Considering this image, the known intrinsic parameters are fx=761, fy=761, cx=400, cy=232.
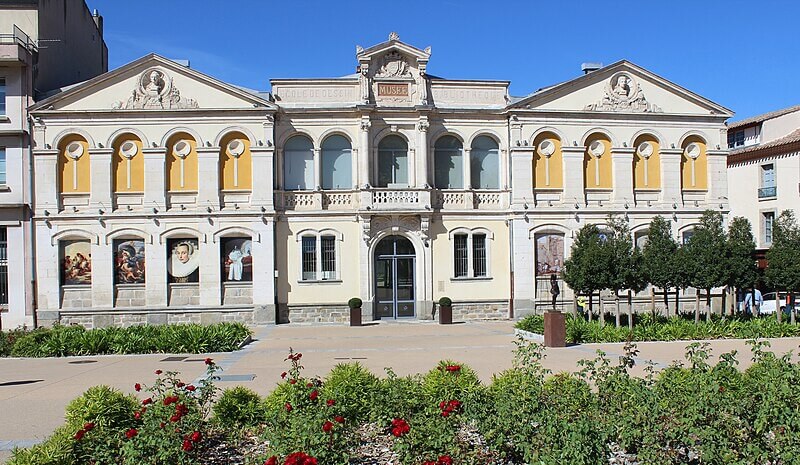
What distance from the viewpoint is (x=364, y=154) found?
29641 millimetres

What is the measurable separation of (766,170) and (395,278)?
68.3ft

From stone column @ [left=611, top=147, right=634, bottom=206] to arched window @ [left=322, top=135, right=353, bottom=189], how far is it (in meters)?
10.7

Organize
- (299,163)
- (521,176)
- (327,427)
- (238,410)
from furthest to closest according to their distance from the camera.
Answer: (521,176), (299,163), (238,410), (327,427)

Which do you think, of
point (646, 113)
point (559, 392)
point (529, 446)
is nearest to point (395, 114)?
point (646, 113)

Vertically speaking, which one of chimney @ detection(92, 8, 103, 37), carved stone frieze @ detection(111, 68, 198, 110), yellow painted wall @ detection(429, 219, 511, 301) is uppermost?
chimney @ detection(92, 8, 103, 37)

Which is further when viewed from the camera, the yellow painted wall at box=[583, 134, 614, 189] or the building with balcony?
the building with balcony

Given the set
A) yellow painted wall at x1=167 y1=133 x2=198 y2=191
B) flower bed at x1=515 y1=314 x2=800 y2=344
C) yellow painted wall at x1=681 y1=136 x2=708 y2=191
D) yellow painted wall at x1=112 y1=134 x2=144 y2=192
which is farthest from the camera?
yellow painted wall at x1=681 y1=136 x2=708 y2=191

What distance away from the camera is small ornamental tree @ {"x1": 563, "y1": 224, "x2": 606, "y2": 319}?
22.0m

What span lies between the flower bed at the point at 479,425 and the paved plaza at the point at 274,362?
2282mm

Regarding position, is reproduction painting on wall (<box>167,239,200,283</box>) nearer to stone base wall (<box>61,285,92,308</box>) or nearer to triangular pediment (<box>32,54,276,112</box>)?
stone base wall (<box>61,285,92,308</box>)

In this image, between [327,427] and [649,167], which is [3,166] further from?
[327,427]

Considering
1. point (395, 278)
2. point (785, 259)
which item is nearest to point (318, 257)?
point (395, 278)

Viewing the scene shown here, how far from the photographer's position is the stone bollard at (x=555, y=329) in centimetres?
1950

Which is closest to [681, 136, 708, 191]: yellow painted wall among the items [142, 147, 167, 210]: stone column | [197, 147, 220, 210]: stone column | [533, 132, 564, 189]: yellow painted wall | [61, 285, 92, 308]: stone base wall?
[533, 132, 564, 189]: yellow painted wall
